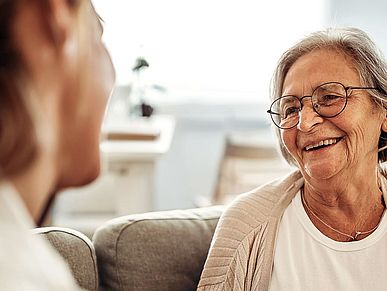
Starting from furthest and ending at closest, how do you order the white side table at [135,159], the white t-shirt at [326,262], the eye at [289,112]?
the white side table at [135,159] → the eye at [289,112] → the white t-shirt at [326,262]

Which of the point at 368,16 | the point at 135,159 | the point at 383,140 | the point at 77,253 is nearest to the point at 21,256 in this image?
the point at 77,253

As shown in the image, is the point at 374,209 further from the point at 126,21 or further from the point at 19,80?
the point at 126,21

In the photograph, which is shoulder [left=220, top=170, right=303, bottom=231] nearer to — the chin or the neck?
the chin

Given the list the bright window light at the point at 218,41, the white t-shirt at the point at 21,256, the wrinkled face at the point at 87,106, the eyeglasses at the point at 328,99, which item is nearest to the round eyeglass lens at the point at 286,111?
the eyeglasses at the point at 328,99

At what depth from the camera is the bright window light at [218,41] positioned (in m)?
4.13

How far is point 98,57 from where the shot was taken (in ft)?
2.53

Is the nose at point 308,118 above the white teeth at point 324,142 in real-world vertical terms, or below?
above

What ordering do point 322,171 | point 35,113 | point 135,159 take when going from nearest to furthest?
point 35,113
point 322,171
point 135,159

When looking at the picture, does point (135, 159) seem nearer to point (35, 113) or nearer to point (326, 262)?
point (326, 262)

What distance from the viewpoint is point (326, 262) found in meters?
1.80

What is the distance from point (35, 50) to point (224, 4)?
3.59m

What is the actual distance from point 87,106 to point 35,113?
0.31 ft

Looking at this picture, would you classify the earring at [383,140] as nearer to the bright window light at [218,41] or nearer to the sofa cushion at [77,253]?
the sofa cushion at [77,253]

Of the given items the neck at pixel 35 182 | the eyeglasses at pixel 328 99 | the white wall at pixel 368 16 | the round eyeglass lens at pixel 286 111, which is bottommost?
the white wall at pixel 368 16
